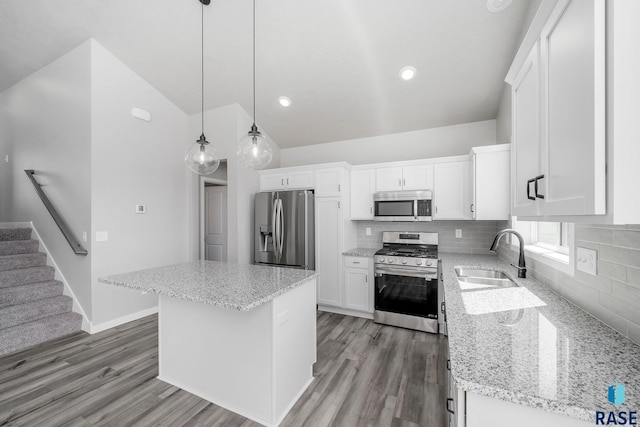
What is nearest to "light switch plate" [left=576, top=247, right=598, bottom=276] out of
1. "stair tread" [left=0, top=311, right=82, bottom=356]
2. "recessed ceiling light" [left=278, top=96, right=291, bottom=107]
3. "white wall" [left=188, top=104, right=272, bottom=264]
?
"recessed ceiling light" [left=278, top=96, right=291, bottom=107]

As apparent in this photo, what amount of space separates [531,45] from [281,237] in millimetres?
3341

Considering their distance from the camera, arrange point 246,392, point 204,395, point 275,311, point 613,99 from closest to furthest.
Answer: point 613,99 → point 275,311 → point 246,392 → point 204,395

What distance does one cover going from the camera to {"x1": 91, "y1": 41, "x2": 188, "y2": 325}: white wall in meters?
3.27

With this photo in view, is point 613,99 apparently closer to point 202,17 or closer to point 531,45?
point 531,45

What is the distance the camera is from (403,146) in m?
4.00

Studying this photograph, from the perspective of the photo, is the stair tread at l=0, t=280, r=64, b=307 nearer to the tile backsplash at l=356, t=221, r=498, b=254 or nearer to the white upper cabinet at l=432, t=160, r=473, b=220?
the tile backsplash at l=356, t=221, r=498, b=254

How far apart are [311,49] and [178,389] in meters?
3.45

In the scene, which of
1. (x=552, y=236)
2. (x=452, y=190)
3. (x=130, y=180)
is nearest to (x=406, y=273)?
(x=452, y=190)

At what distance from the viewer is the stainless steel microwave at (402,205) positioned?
3.38 metres

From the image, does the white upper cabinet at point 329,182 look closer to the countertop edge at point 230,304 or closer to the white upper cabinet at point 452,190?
the white upper cabinet at point 452,190

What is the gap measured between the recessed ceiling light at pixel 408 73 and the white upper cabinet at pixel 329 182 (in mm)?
1346

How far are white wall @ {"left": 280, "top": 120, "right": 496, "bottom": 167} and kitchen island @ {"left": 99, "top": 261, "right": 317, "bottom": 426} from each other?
266cm

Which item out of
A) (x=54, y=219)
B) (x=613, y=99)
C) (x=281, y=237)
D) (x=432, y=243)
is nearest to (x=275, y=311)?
(x=613, y=99)

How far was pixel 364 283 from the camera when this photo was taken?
140 inches
